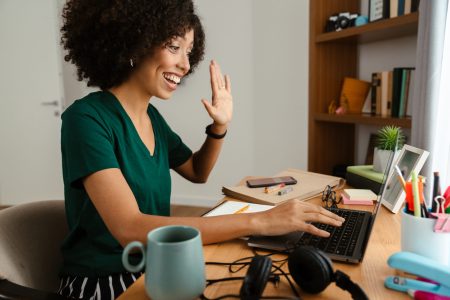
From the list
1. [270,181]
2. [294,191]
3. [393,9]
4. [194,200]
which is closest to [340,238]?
[294,191]

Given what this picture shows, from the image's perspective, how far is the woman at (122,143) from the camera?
2.69 ft

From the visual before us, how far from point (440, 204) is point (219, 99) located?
2.64ft

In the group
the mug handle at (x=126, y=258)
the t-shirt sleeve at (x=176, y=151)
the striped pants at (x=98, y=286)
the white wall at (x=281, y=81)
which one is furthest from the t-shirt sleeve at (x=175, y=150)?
the white wall at (x=281, y=81)

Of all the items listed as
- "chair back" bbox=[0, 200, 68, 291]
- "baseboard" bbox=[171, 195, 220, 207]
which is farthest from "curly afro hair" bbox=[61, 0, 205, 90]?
"baseboard" bbox=[171, 195, 220, 207]

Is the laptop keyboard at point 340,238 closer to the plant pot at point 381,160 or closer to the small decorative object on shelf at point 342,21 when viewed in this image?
the plant pot at point 381,160

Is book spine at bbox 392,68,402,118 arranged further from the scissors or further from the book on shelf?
the scissors

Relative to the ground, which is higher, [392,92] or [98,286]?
[392,92]

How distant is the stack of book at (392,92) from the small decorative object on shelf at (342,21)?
0.30 m

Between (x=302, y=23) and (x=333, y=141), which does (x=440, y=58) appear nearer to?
(x=333, y=141)

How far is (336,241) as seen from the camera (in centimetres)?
81

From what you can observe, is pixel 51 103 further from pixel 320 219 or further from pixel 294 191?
pixel 320 219

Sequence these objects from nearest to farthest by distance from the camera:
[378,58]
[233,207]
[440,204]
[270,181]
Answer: [440,204] → [233,207] → [270,181] → [378,58]

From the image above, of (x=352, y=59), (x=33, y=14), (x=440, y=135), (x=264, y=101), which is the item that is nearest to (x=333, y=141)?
(x=352, y=59)

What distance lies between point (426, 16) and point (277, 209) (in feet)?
2.93
